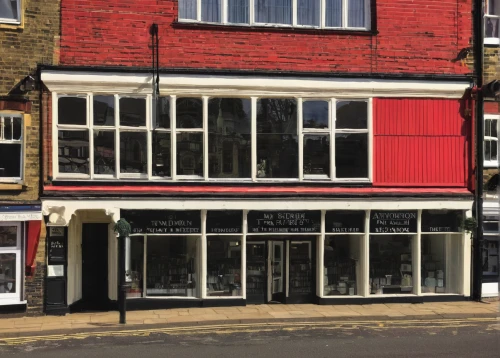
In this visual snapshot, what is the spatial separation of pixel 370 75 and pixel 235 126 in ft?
11.8

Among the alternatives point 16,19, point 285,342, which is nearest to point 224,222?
point 285,342

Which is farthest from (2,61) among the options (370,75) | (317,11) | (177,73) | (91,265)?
(370,75)

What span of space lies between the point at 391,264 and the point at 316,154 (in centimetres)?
346

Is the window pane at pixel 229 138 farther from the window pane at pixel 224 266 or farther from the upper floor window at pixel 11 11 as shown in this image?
the upper floor window at pixel 11 11

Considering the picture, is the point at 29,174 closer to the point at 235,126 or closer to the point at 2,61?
the point at 2,61

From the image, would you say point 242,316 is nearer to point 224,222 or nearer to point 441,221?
point 224,222

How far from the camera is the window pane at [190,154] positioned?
14.3m

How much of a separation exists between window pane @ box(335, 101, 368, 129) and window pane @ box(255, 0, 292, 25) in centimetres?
252

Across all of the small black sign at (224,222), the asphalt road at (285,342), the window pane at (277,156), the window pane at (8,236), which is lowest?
the asphalt road at (285,342)

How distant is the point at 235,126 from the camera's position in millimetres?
14500

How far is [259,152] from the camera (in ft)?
47.9

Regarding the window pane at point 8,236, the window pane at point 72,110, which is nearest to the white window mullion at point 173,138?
the window pane at point 72,110

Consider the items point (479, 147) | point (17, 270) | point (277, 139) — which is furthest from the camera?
point (479, 147)

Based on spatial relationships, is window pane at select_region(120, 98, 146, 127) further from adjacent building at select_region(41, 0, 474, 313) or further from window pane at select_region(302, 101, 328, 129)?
window pane at select_region(302, 101, 328, 129)
